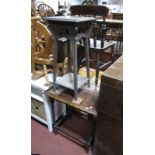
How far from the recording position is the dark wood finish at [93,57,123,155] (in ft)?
3.44

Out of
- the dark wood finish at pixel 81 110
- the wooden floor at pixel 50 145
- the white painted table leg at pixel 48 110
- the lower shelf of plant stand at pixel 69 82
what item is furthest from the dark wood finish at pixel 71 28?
the wooden floor at pixel 50 145

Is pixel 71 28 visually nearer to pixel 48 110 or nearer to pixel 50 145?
pixel 48 110

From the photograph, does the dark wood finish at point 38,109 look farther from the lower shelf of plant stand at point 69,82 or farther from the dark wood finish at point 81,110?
the lower shelf of plant stand at point 69,82

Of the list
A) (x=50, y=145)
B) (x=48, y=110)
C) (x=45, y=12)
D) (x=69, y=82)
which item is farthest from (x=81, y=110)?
(x=45, y=12)

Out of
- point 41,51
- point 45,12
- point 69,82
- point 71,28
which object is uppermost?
point 45,12

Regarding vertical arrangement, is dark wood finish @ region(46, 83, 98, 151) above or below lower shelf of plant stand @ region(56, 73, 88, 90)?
below

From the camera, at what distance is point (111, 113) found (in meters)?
1.13

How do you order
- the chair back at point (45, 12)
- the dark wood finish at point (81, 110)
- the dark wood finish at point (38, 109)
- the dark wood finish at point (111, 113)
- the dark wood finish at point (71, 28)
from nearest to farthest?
the dark wood finish at point (111, 113) < the dark wood finish at point (71, 28) < the dark wood finish at point (81, 110) < the dark wood finish at point (38, 109) < the chair back at point (45, 12)

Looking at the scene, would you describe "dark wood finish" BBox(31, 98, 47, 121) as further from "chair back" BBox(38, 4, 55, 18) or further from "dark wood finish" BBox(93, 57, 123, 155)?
"chair back" BBox(38, 4, 55, 18)

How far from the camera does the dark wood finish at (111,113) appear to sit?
1050 mm

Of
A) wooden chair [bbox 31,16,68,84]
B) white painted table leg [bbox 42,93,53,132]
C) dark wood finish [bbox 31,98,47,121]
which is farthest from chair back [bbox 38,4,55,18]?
white painted table leg [bbox 42,93,53,132]

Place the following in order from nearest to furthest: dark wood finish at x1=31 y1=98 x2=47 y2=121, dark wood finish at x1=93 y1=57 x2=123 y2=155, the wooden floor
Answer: dark wood finish at x1=93 y1=57 x2=123 y2=155 < the wooden floor < dark wood finish at x1=31 y1=98 x2=47 y2=121
